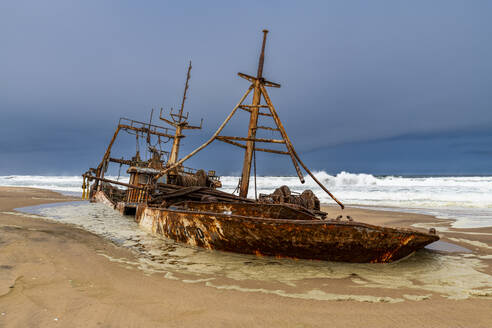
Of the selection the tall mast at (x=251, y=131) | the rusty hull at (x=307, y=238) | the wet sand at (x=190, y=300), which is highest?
the tall mast at (x=251, y=131)

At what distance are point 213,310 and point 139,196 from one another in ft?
42.8

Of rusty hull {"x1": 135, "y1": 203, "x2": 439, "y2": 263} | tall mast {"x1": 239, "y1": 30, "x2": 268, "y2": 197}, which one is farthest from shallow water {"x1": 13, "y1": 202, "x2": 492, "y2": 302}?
tall mast {"x1": 239, "y1": 30, "x2": 268, "y2": 197}

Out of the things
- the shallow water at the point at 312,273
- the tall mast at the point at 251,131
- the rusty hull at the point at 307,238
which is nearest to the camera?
the shallow water at the point at 312,273

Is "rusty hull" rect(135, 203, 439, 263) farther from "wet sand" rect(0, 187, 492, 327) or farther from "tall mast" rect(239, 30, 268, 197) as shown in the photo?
"tall mast" rect(239, 30, 268, 197)

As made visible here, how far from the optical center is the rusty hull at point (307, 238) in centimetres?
371

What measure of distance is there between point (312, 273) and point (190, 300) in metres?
1.78

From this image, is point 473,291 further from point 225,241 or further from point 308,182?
point 308,182

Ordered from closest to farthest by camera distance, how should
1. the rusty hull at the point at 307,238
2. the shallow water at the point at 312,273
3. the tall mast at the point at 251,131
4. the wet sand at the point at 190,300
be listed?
the wet sand at the point at 190,300, the shallow water at the point at 312,273, the rusty hull at the point at 307,238, the tall mast at the point at 251,131

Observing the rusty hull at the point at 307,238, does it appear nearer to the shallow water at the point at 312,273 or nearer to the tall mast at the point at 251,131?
the shallow water at the point at 312,273

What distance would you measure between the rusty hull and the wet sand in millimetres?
399

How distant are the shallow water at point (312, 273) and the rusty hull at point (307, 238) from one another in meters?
0.15

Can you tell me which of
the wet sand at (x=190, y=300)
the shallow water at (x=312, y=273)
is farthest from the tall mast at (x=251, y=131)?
the wet sand at (x=190, y=300)

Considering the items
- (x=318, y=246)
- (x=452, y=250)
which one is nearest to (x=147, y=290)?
(x=318, y=246)

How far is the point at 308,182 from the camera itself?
156ft
